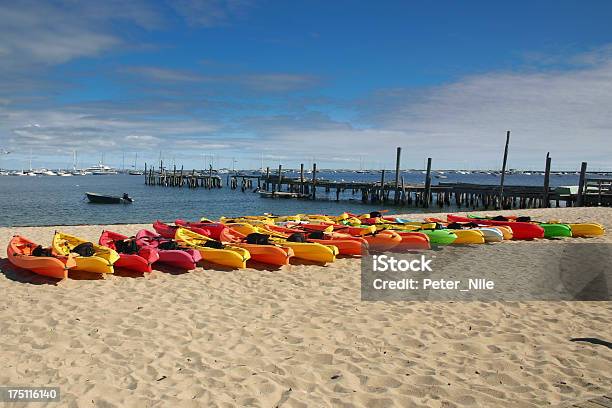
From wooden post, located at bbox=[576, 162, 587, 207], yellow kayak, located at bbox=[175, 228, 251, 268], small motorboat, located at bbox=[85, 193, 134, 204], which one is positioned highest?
wooden post, located at bbox=[576, 162, 587, 207]

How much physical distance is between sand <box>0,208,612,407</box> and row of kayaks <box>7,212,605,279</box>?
0.68 m

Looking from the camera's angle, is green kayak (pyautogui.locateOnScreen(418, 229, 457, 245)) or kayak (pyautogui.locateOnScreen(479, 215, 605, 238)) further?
kayak (pyautogui.locateOnScreen(479, 215, 605, 238))

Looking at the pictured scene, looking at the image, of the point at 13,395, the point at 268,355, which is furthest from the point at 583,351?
the point at 13,395

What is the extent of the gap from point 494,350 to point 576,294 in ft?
11.7

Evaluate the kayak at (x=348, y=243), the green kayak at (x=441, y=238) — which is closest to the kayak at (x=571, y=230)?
the green kayak at (x=441, y=238)

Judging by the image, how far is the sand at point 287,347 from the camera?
429 centimetres

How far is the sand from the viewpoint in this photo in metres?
4.29

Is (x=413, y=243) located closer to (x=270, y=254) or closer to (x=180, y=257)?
(x=270, y=254)

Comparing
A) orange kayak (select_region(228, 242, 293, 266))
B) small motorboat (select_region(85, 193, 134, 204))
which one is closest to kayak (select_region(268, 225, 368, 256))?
orange kayak (select_region(228, 242, 293, 266))

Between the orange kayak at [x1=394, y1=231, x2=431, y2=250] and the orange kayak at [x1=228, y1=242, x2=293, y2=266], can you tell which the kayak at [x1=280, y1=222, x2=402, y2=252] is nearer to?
the orange kayak at [x1=394, y1=231, x2=431, y2=250]

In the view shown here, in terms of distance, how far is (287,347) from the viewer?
17.8 ft

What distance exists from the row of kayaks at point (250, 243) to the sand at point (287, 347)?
0.68 m

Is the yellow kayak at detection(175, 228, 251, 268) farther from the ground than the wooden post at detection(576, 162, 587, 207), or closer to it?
closer to it

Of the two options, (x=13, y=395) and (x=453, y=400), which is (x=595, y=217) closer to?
(x=453, y=400)
